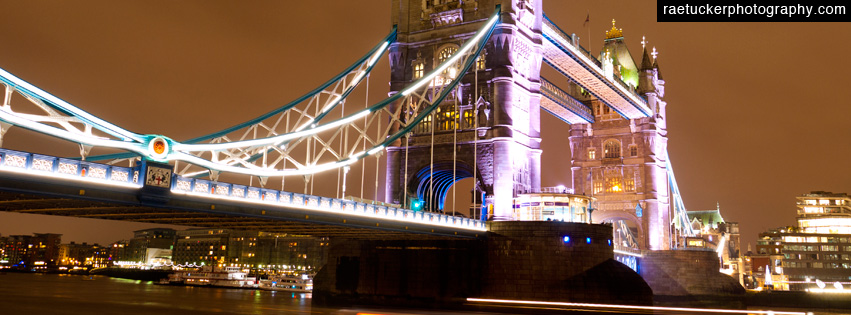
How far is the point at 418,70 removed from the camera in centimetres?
5719

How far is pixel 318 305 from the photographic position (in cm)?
4884

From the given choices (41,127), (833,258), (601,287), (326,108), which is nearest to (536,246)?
(601,287)

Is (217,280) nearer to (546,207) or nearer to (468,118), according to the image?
(468,118)

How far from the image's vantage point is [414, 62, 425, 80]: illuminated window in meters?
57.0

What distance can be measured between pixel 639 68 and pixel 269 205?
68420mm

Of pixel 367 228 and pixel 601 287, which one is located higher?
pixel 367 228

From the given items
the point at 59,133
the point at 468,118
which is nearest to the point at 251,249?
the point at 468,118

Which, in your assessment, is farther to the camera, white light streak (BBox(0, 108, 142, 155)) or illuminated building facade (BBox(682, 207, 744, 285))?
illuminated building facade (BBox(682, 207, 744, 285))

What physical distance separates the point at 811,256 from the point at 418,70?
94626 mm

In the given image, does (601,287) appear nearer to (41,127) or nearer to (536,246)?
(536,246)

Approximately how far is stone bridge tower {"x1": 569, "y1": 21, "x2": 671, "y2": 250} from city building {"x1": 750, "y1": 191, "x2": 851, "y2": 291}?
146 ft

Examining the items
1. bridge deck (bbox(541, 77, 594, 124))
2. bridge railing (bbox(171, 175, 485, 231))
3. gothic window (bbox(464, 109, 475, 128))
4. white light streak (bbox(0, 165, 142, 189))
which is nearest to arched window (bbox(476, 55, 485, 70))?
gothic window (bbox(464, 109, 475, 128))

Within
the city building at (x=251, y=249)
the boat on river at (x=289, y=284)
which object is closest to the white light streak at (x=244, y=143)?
the boat on river at (x=289, y=284)

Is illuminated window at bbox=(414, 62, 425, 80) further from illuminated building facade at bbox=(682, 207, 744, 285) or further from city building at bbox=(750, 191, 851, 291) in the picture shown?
city building at bbox=(750, 191, 851, 291)
